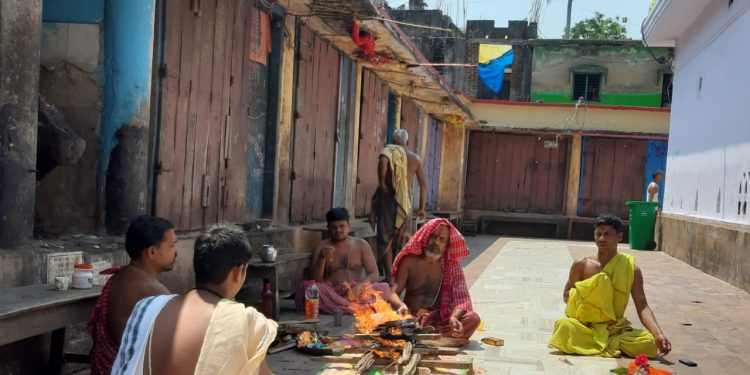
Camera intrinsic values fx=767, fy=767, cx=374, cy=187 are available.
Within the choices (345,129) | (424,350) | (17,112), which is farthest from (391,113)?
(17,112)

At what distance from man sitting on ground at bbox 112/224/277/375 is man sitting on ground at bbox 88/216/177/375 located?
1069mm

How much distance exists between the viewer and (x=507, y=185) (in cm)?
2419

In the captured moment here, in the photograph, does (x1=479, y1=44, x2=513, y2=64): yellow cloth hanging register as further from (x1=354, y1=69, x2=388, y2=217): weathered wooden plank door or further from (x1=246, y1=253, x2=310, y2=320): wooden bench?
(x1=246, y1=253, x2=310, y2=320): wooden bench

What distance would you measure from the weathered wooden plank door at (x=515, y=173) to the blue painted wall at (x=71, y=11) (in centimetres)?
1927

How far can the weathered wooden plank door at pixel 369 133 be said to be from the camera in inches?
523

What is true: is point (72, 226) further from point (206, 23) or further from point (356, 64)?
point (356, 64)

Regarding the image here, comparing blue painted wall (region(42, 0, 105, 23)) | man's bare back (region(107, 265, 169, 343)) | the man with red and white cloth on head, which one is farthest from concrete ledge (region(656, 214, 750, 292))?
man's bare back (region(107, 265, 169, 343))

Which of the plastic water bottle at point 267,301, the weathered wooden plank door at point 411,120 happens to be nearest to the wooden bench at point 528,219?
the weathered wooden plank door at point 411,120

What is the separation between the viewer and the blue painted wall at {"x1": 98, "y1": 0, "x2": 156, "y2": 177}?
5.80 meters

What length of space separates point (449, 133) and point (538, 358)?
56.2 feet

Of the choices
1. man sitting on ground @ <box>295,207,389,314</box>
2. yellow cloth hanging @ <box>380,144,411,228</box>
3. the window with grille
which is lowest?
man sitting on ground @ <box>295,207,389,314</box>

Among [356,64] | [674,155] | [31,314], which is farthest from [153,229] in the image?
[674,155]

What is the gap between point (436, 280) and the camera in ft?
22.3

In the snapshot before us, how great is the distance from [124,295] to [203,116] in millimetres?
3528
